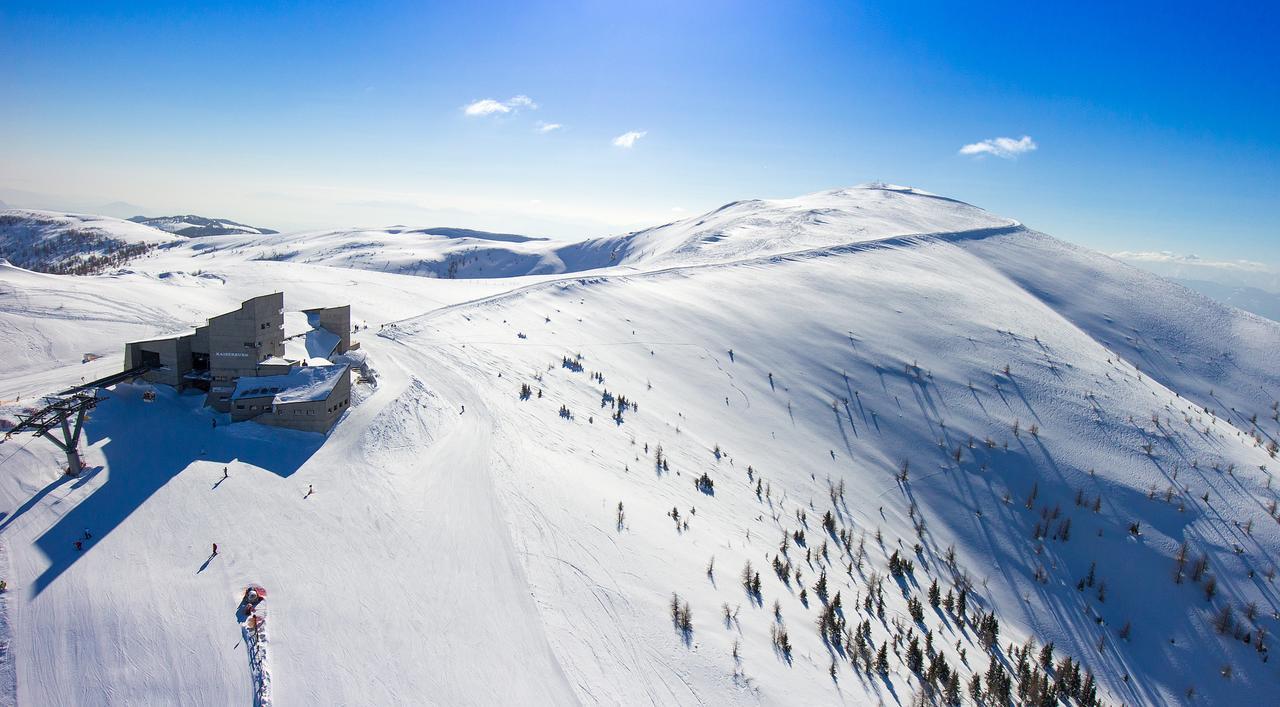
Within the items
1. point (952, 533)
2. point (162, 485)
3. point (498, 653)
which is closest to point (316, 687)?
point (498, 653)

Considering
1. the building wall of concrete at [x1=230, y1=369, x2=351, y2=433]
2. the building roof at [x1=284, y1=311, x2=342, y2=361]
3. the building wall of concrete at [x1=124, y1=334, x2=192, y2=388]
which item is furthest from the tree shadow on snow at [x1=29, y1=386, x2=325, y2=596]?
the building roof at [x1=284, y1=311, x2=342, y2=361]

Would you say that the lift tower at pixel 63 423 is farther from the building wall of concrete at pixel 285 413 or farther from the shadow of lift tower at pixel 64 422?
the building wall of concrete at pixel 285 413

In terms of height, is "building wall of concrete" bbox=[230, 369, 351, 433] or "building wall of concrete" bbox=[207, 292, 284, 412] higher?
"building wall of concrete" bbox=[207, 292, 284, 412]

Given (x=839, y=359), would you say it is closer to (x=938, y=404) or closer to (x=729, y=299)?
(x=938, y=404)

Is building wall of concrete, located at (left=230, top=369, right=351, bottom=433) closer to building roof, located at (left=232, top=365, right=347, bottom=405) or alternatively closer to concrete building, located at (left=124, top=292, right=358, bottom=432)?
concrete building, located at (left=124, top=292, right=358, bottom=432)

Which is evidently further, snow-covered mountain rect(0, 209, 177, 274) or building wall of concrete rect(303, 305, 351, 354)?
snow-covered mountain rect(0, 209, 177, 274)

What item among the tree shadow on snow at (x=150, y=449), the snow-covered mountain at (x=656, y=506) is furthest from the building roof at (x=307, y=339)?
the tree shadow on snow at (x=150, y=449)
